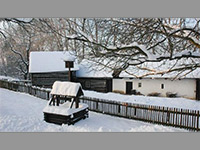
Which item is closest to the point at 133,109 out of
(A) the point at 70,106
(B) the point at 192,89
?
(A) the point at 70,106

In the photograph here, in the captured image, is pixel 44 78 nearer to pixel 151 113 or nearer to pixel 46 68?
pixel 46 68

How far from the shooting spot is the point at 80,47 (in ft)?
11.7

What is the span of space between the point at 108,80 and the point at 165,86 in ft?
12.1

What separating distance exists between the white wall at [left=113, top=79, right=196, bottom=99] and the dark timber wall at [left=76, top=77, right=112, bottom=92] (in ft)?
1.50

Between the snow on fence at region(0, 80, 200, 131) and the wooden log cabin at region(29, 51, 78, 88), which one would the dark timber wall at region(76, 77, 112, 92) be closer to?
the wooden log cabin at region(29, 51, 78, 88)

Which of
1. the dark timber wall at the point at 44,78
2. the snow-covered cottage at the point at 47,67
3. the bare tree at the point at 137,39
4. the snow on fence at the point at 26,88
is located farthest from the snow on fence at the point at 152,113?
the dark timber wall at the point at 44,78

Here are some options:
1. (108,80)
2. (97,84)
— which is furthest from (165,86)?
(97,84)

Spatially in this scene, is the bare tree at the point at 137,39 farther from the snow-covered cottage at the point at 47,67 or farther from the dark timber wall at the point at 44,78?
the dark timber wall at the point at 44,78

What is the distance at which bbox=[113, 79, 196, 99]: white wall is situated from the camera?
817 centimetres

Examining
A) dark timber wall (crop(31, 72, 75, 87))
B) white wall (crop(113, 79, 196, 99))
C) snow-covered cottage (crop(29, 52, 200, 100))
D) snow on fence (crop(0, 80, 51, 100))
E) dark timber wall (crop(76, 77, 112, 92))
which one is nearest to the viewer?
snow on fence (crop(0, 80, 51, 100))

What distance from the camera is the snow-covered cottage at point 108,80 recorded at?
7.33 metres

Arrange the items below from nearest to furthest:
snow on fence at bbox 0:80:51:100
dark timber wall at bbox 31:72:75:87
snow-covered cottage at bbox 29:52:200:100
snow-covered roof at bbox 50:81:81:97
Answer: snow-covered roof at bbox 50:81:81:97
snow on fence at bbox 0:80:51:100
snow-covered cottage at bbox 29:52:200:100
dark timber wall at bbox 31:72:75:87

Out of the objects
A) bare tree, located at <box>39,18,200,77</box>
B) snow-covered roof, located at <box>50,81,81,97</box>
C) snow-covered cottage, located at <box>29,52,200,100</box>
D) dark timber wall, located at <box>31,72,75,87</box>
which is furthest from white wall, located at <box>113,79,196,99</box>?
snow-covered roof, located at <box>50,81,81,97</box>

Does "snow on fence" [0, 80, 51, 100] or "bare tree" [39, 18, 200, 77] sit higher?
"bare tree" [39, 18, 200, 77]
